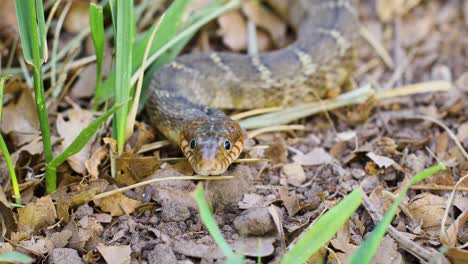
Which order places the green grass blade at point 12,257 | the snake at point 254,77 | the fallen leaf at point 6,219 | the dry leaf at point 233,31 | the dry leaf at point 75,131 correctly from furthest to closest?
the dry leaf at point 233,31 → the snake at point 254,77 → the dry leaf at point 75,131 → the fallen leaf at point 6,219 → the green grass blade at point 12,257

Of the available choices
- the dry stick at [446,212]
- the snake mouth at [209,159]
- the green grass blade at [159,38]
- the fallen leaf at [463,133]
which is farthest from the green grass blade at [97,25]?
the fallen leaf at [463,133]

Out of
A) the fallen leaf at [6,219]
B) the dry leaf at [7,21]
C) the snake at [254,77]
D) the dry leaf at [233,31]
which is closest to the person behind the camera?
the fallen leaf at [6,219]

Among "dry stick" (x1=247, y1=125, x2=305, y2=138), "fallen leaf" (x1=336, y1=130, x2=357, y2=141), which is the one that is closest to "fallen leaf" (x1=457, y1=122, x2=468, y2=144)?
"fallen leaf" (x1=336, y1=130, x2=357, y2=141)

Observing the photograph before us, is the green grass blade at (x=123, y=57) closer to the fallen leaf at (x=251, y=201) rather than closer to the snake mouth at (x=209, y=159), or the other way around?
the snake mouth at (x=209, y=159)

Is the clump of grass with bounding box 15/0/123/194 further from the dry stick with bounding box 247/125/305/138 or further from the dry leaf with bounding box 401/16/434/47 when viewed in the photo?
the dry leaf with bounding box 401/16/434/47

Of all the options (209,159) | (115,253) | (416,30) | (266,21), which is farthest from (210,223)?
(416,30)

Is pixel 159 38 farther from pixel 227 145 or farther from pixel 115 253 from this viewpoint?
pixel 115 253

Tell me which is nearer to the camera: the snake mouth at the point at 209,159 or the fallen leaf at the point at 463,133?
the snake mouth at the point at 209,159
